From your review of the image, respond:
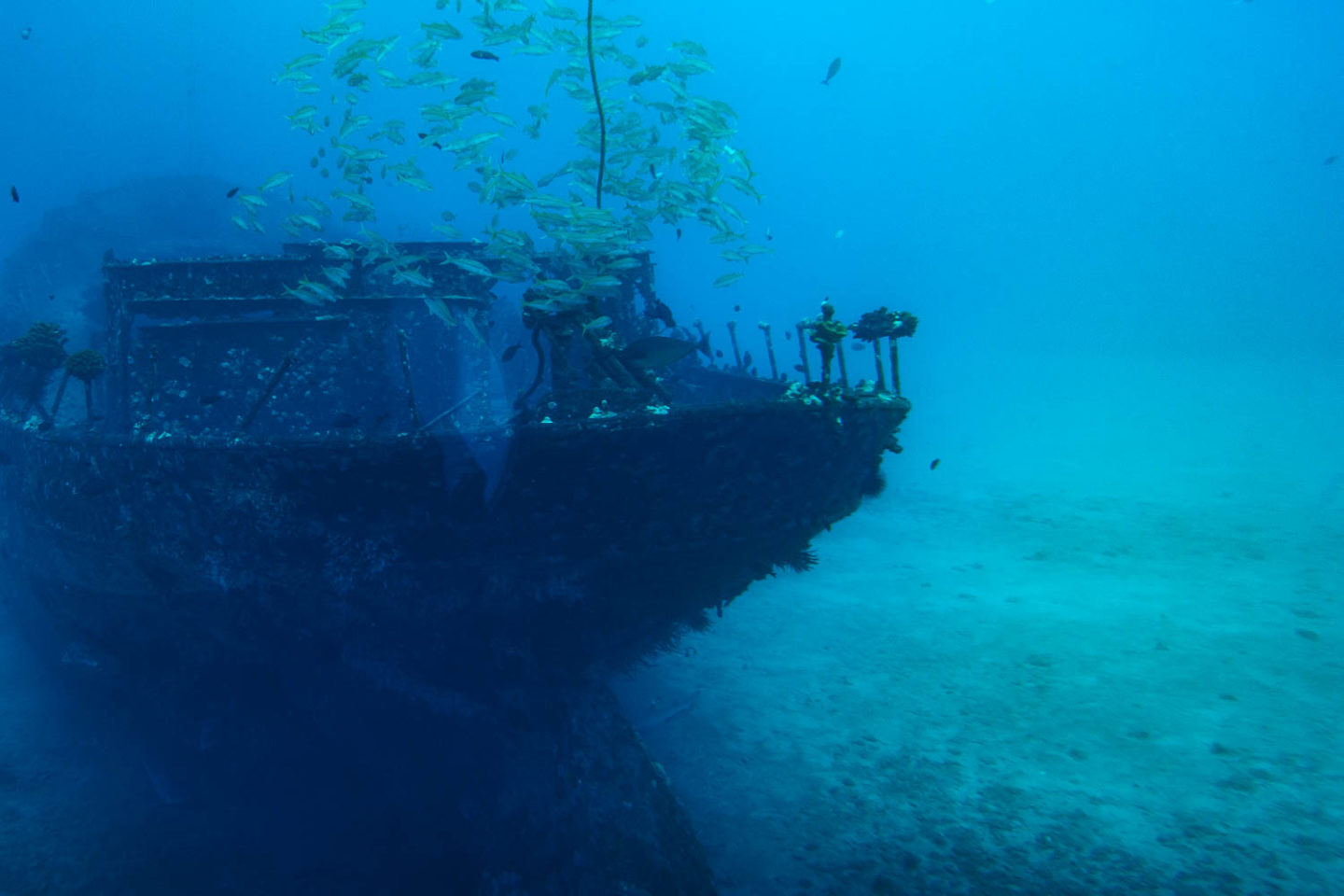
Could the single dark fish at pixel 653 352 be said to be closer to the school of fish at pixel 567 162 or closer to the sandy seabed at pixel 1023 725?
the school of fish at pixel 567 162

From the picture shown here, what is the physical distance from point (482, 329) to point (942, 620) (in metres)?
7.45

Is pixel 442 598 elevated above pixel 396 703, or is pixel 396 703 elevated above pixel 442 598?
pixel 442 598

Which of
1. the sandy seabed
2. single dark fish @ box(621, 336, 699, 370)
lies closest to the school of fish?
single dark fish @ box(621, 336, 699, 370)

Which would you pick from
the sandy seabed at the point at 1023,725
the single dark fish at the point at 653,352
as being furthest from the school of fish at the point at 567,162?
the sandy seabed at the point at 1023,725

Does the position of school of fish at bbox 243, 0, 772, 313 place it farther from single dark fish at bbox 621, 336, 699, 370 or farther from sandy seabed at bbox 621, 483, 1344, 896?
sandy seabed at bbox 621, 483, 1344, 896

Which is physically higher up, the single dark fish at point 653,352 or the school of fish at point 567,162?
the school of fish at point 567,162

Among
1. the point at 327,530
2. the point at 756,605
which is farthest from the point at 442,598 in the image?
the point at 756,605

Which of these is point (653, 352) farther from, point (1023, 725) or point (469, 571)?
point (1023, 725)

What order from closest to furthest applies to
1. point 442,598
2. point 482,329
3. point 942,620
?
point 442,598 < point 482,329 < point 942,620

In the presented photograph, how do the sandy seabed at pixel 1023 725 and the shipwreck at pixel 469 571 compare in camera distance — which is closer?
the shipwreck at pixel 469 571

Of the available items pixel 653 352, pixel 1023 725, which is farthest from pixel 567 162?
pixel 1023 725

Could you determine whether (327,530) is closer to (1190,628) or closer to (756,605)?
(756,605)

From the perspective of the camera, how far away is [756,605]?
11.1 metres

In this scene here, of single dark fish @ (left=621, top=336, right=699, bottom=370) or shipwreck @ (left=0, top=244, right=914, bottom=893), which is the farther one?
single dark fish @ (left=621, top=336, right=699, bottom=370)
